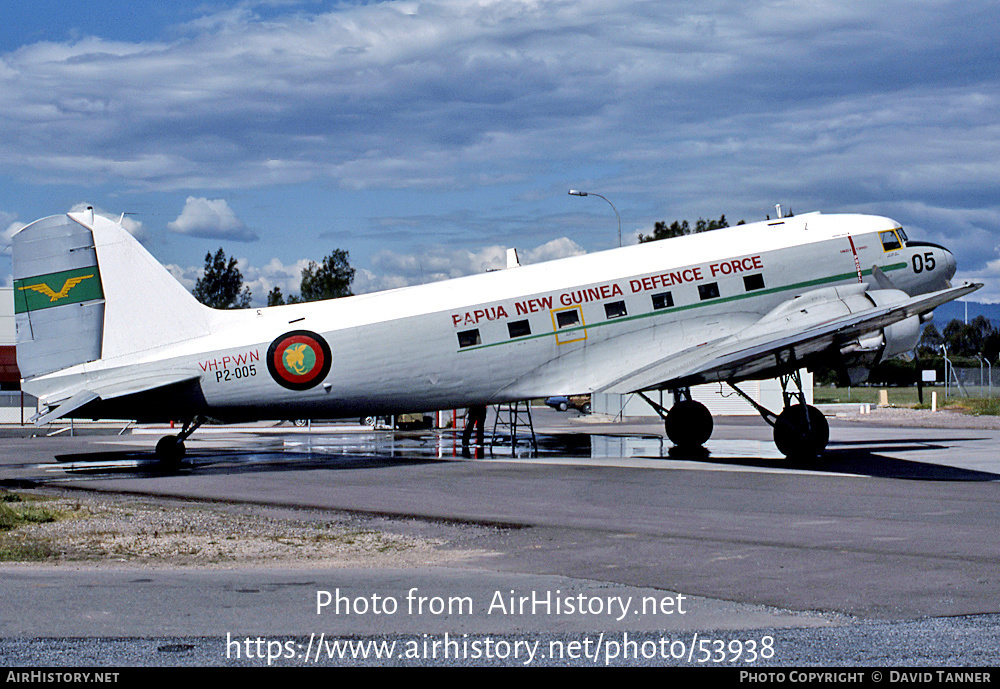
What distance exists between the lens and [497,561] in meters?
10.8

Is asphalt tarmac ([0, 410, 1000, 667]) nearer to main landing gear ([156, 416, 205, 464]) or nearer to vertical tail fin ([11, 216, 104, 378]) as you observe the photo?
main landing gear ([156, 416, 205, 464])

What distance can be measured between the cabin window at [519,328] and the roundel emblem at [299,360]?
14.5ft

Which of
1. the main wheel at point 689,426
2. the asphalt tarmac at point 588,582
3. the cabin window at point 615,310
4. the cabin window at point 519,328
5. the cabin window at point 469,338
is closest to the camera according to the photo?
the asphalt tarmac at point 588,582

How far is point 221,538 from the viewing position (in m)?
12.4

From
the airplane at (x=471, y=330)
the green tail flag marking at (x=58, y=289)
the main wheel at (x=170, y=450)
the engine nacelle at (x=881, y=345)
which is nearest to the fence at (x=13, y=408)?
the main wheel at (x=170, y=450)

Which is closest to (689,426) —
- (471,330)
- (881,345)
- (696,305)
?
(696,305)

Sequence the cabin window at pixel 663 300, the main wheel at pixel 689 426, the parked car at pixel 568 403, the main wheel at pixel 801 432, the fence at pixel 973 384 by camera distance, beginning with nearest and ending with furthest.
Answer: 1. the main wheel at pixel 801 432
2. the cabin window at pixel 663 300
3. the main wheel at pixel 689 426
4. the fence at pixel 973 384
5. the parked car at pixel 568 403

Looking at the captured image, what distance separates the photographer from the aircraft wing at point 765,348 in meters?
20.0

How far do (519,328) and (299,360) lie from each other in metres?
5.31

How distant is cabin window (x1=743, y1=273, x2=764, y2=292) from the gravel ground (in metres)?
13.1

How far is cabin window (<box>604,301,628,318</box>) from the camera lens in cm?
2345

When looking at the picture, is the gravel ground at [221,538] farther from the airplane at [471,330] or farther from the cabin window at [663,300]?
the cabin window at [663,300]

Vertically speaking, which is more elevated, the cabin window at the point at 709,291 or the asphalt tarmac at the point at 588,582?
the cabin window at the point at 709,291

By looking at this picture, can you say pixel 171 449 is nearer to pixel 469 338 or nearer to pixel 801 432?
pixel 469 338
